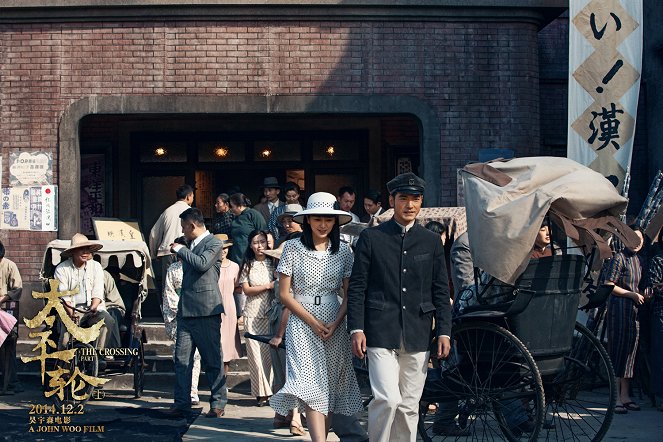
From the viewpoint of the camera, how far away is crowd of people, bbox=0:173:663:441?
25.0 ft

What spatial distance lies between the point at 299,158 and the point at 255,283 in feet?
21.9

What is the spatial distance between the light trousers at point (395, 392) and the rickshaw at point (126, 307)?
14.6 ft

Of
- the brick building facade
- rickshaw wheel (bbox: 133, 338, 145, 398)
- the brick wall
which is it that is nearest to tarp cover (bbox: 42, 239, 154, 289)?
rickshaw wheel (bbox: 133, 338, 145, 398)

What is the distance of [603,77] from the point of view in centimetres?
1347

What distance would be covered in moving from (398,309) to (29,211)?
873cm

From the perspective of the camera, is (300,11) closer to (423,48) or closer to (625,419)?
(423,48)

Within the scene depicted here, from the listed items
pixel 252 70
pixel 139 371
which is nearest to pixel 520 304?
pixel 139 371

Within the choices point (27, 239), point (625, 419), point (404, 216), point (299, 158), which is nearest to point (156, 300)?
point (27, 239)

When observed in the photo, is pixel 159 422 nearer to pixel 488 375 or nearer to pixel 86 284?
pixel 86 284

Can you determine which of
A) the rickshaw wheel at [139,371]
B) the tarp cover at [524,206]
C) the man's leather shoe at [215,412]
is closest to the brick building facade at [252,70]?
the rickshaw wheel at [139,371]

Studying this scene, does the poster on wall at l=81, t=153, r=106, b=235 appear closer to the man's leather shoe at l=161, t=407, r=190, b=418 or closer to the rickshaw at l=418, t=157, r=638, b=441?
the man's leather shoe at l=161, t=407, r=190, b=418

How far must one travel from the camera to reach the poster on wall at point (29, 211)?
1498cm

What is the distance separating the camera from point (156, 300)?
1636cm

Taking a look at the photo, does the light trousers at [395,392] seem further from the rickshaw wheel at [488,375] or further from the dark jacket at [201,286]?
the dark jacket at [201,286]
